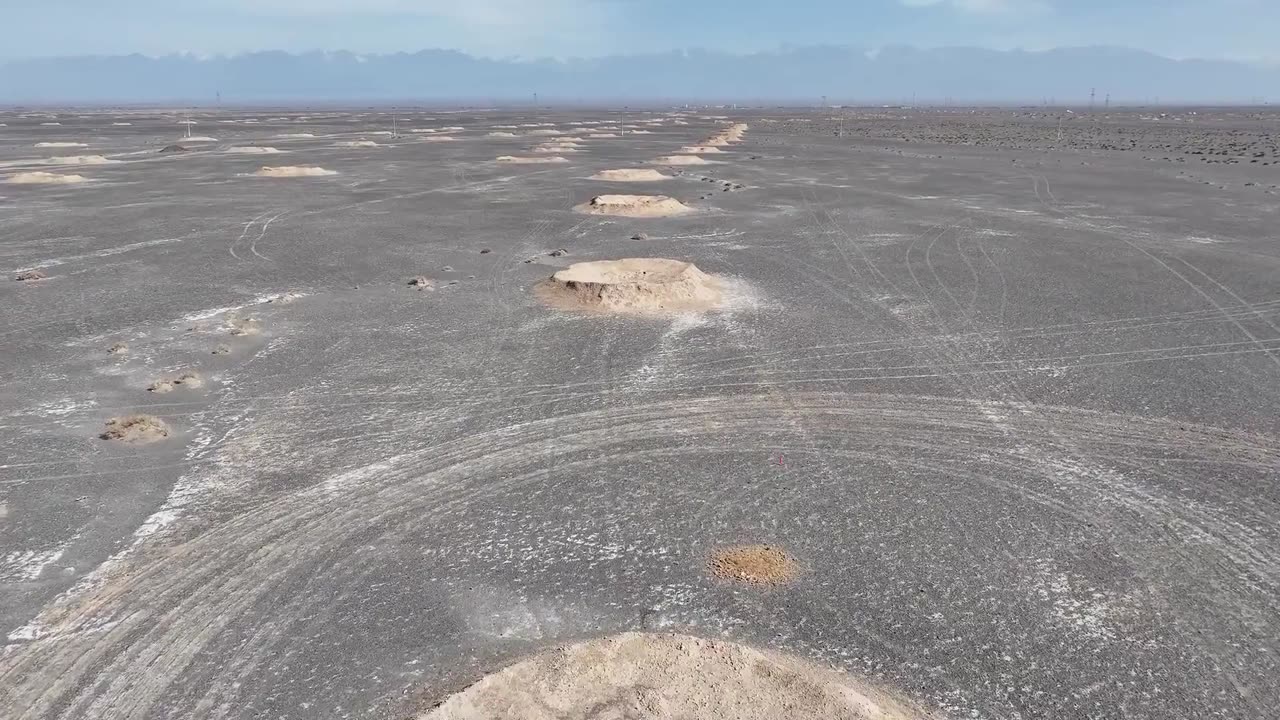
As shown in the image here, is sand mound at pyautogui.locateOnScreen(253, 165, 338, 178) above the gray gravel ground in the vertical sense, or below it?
above

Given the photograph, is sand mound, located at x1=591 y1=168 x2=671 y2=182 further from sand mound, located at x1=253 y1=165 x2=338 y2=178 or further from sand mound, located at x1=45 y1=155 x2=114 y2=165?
sand mound, located at x1=45 y1=155 x2=114 y2=165

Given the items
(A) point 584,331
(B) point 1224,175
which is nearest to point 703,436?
(A) point 584,331

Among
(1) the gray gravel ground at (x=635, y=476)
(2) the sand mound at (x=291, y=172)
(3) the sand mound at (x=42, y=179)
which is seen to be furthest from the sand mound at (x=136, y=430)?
(3) the sand mound at (x=42, y=179)

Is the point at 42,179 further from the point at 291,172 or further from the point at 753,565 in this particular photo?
the point at 753,565

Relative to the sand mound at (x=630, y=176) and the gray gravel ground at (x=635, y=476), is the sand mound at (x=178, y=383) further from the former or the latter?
the sand mound at (x=630, y=176)

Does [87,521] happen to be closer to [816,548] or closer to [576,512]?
[576,512]

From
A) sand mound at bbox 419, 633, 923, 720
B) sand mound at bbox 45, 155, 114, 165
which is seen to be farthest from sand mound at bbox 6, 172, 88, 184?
sand mound at bbox 419, 633, 923, 720
